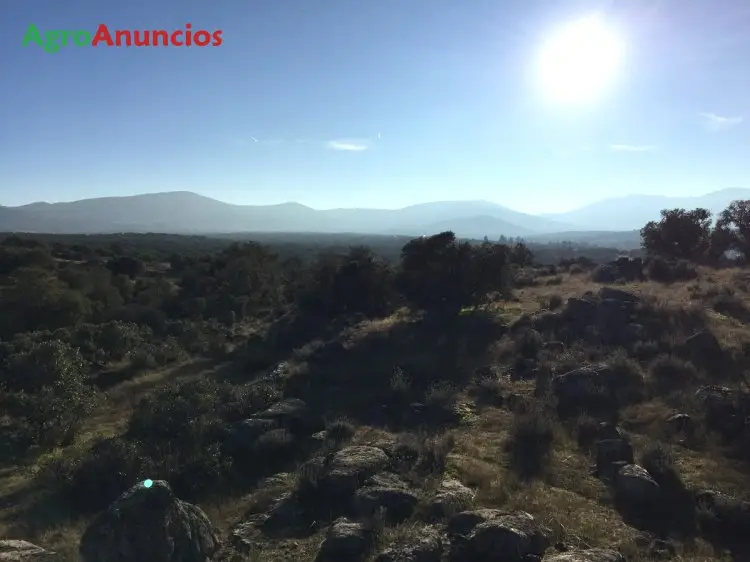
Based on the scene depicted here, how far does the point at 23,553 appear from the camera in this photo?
6648mm

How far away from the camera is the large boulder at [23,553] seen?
6.47m

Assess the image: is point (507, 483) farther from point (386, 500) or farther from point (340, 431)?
point (340, 431)

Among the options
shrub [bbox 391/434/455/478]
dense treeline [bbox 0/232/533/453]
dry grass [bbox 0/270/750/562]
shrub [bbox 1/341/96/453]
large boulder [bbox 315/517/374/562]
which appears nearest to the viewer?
large boulder [bbox 315/517/374/562]

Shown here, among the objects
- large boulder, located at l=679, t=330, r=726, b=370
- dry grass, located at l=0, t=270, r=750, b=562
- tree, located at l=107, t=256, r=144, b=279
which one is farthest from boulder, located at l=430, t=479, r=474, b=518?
tree, located at l=107, t=256, r=144, b=279

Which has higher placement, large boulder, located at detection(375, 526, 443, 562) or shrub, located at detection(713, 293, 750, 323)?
shrub, located at detection(713, 293, 750, 323)

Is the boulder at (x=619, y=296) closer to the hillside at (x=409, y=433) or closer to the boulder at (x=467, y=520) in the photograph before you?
the hillside at (x=409, y=433)

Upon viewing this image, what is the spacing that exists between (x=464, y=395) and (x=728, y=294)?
1375cm

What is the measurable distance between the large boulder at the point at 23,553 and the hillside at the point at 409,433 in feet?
0.80

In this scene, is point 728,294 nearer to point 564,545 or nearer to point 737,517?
point 737,517

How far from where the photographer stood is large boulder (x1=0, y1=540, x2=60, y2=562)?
6.47 metres

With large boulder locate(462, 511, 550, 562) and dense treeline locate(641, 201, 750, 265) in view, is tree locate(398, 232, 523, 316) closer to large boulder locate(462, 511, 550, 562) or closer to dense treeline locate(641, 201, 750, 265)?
large boulder locate(462, 511, 550, 562)

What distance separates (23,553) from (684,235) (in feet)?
140

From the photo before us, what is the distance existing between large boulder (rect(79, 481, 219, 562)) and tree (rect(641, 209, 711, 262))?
1589 inches

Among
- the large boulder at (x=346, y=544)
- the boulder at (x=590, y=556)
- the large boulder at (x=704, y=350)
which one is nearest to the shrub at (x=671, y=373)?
the large boulder at (x=704, y=350)
